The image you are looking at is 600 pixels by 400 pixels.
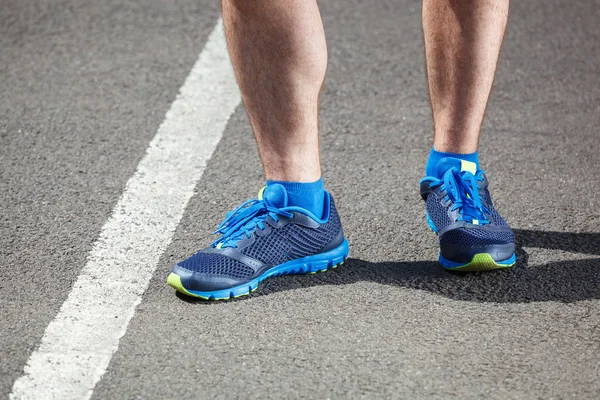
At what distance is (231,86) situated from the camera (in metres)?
3.88

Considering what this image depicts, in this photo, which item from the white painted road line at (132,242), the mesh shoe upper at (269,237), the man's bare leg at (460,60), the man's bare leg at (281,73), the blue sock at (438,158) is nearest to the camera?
the white painted road line at (132,242)

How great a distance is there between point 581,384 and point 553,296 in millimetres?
427

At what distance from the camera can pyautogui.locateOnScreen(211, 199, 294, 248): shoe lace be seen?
260 cm

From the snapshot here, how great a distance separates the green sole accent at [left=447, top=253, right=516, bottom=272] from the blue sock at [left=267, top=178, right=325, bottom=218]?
440 millimetres

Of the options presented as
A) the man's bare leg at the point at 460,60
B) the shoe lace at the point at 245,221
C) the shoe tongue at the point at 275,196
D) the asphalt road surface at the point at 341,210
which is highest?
the man's bare leg at the point at 460,60

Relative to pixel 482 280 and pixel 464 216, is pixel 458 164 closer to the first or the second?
pixel 464 216

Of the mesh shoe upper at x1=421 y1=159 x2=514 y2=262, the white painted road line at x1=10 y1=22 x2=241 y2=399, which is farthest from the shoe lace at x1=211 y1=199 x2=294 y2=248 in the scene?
the mesh shoe upper at x1=421 y1=159 x2=514 y2=262

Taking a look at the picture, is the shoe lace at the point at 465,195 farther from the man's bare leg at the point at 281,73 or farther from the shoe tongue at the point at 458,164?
the man's bare leg at the point at 281,73

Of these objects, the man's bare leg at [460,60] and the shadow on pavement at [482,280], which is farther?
the man's bare leg at [460,60]

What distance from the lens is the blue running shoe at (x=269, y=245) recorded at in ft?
8.27

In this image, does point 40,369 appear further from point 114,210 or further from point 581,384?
point 581,384

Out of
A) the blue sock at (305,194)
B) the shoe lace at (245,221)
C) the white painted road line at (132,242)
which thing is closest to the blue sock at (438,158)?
the blue sock at (305,194)

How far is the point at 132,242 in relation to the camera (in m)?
2.79

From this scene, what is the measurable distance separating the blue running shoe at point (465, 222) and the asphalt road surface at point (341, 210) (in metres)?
0.06
